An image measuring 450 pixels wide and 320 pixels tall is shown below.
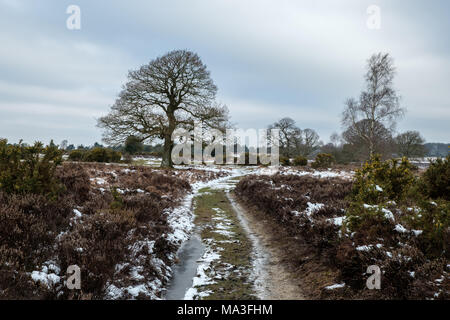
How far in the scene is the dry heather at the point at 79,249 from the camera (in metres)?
3.37

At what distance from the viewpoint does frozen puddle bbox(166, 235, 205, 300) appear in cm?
418

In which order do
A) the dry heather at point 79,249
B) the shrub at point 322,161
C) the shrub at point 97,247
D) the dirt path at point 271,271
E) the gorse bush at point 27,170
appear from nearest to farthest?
the dry heather at point 79,249
the shrub at point 97,247
the dirt path at point 271,271
the gorse bush at point 27,170
the shrub at point 322,161

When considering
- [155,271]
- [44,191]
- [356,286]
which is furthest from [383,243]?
[44,191]

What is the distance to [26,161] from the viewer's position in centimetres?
584

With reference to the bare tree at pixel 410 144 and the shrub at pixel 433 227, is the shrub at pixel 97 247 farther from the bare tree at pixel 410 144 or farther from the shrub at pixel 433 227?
the bare tree at pixel 410 144

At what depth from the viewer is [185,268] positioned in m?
5.10

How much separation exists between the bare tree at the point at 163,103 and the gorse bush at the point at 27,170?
16.8 m

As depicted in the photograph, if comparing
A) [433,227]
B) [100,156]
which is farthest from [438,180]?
[100,156]

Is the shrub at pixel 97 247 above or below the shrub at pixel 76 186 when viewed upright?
below

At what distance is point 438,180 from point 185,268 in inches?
274

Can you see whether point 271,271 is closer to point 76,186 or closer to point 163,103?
point 76,186

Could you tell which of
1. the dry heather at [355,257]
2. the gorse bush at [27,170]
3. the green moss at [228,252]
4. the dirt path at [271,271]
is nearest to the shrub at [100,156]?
the green moss at [228,252]

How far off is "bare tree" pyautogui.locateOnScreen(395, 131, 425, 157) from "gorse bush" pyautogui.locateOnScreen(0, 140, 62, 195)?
49.2 metres

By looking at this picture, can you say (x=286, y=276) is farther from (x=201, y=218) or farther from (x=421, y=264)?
(x=201, y=218)
